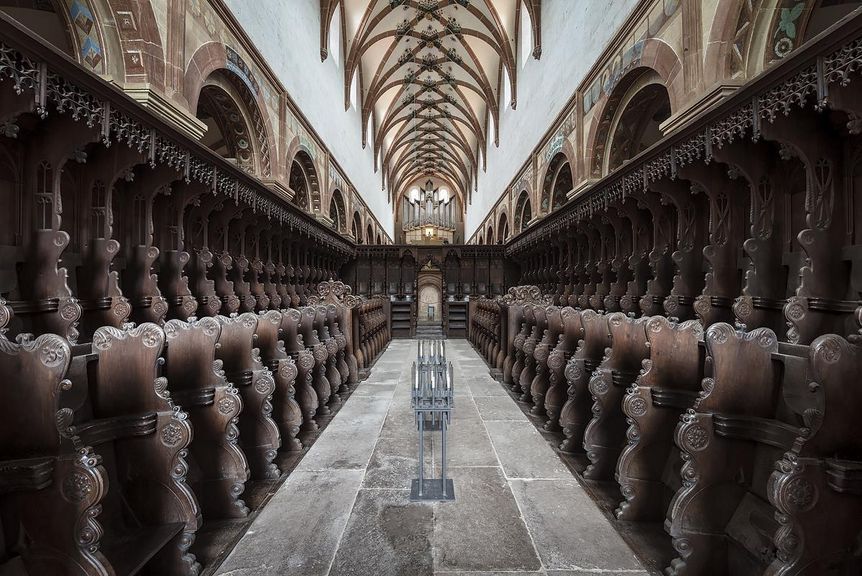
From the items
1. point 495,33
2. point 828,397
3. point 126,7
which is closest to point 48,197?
point 126,7

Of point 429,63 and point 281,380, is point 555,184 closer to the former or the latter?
point 281,380

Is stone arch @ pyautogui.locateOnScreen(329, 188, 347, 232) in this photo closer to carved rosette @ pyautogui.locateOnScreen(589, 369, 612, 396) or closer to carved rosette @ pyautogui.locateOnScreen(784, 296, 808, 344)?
carved rosette @ pyautogui.locateOnScreen(589, 369, 612, 396)

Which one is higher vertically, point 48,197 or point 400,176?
point 400,176

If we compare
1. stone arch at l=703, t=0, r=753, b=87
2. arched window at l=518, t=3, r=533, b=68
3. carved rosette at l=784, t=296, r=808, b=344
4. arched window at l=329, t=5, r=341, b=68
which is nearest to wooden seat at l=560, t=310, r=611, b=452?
carved rosette at l=784, t=296, r=808, b=344

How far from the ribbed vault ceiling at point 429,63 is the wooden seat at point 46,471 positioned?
12.6 m

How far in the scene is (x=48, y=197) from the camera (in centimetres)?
276

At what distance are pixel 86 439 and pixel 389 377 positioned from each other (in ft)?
16.2

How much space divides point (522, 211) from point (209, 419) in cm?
1403

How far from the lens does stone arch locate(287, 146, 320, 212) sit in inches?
433

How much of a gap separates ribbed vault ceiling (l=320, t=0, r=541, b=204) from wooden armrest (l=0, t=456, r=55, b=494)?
12835mm

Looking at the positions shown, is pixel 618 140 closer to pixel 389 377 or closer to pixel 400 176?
pixel 389 377

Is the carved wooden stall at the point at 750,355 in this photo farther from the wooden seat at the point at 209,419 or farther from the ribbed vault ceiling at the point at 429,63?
the ribbed vault ceiling at the point at 429,63

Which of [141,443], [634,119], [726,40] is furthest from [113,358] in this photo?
[634,119]

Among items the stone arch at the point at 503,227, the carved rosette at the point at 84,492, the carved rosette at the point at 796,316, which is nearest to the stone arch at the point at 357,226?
the stone arch at the point at 503,227
